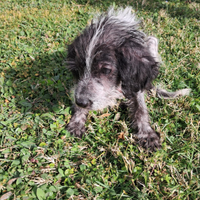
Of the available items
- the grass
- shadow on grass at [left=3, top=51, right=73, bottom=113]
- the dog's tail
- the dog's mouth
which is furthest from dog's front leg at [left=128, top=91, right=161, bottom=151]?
shadow on grass at [left=3, top=51, right=73, bottom=113]

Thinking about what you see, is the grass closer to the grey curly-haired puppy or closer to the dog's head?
the grey curly-haired puppy

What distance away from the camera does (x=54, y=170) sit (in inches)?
100.0

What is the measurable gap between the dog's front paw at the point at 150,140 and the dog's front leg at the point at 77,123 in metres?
0.92

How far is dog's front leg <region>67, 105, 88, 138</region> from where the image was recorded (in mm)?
3035

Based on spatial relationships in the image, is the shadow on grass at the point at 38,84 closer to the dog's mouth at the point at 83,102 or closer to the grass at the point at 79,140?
the grass at the point at 79,140

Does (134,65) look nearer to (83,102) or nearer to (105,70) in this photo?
(105,70)

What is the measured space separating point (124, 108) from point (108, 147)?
0.94 meters

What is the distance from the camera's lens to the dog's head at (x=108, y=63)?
2.55m

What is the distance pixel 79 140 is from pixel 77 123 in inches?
12.1

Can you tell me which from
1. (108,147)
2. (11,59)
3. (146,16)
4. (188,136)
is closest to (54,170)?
(108,147)

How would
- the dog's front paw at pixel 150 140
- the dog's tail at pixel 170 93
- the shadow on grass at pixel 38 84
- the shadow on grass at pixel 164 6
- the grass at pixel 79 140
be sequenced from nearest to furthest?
1. the grass at pixel 79 140
2. the dog's front paw at pixel 150 140
3. the shadow on grass at pixel 38 84
4. the dog's tail at pixel 170 93
5. the shadow on grass at pixel 164 6

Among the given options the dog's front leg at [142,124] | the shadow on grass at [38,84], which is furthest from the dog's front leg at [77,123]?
the dog's front leg at [142,124]

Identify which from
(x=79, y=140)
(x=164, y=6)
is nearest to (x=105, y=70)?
(x=79, y=140)

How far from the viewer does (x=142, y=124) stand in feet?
9.94
